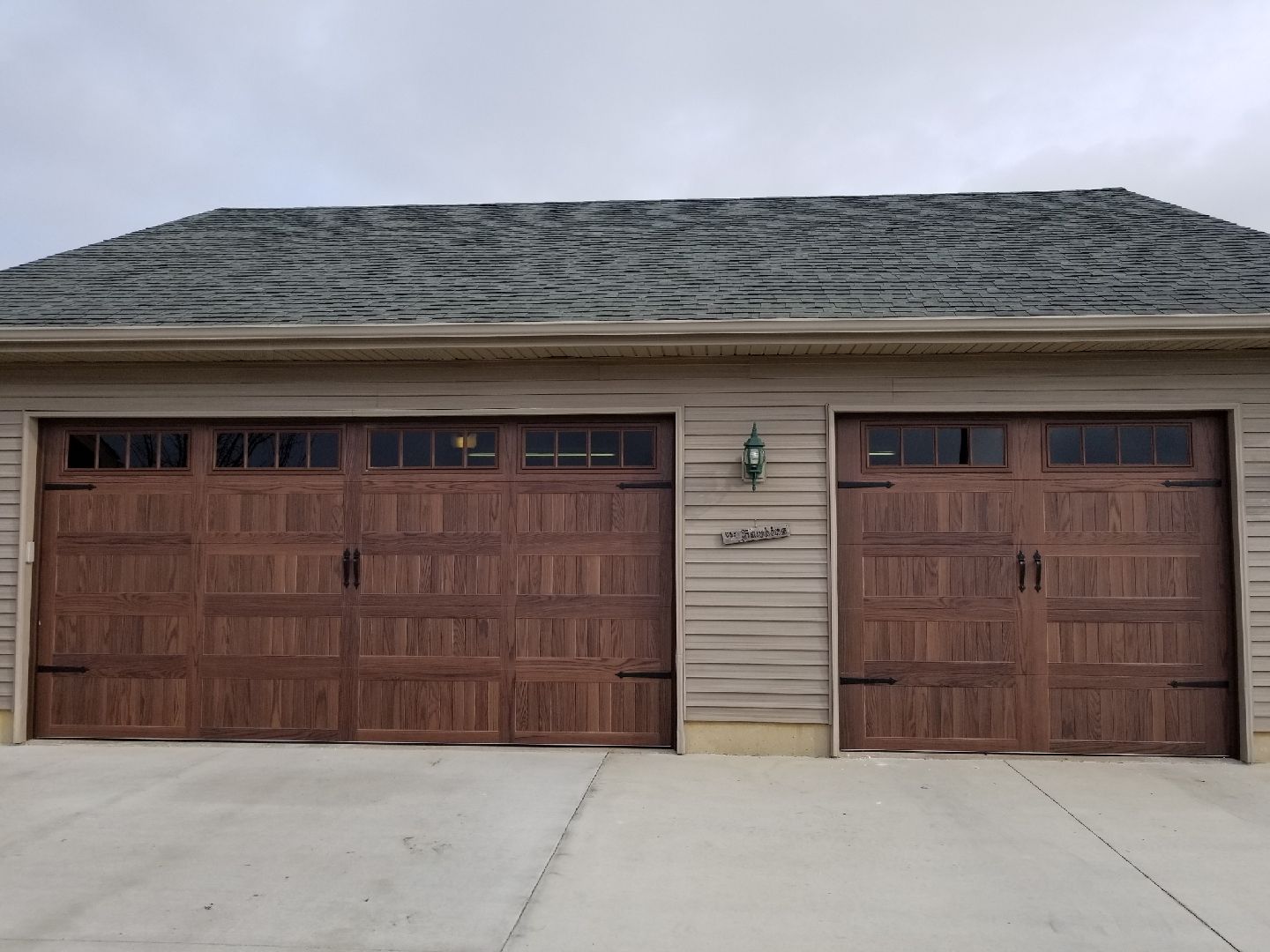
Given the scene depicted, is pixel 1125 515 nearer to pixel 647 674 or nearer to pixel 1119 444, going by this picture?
pixel 1119 444

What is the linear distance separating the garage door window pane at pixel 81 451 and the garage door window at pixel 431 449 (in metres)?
1.82

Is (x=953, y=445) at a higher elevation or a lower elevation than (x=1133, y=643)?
higher

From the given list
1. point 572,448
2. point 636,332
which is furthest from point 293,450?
point 636,332

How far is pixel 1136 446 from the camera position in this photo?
5.12 metres

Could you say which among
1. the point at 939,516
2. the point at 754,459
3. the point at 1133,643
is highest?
the point at 754,459

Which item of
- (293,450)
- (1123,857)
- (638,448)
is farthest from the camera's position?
(293,450)

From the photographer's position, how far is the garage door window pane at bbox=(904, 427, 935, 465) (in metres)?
5.20

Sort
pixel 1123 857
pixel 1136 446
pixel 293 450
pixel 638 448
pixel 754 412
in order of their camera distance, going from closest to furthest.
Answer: pixel 1123 857, pixel 1136 446, pixel 754 412, pixel 638 448, pixel 293 450

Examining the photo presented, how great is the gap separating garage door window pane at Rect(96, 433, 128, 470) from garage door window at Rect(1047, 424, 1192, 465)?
5769 millimetres

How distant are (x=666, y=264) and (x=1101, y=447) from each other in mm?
3033

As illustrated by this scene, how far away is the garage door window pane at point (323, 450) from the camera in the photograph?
213 inches

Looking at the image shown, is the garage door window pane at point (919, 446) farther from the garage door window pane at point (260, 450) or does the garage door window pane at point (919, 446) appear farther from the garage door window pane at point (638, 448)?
the garage door window pane at point (260, 450)

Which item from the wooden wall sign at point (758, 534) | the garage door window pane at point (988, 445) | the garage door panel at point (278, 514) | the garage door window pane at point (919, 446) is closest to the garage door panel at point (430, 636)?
the garage door panel at point (278, 514)

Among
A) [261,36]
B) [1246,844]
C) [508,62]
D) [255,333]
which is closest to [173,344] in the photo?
[255,333]
